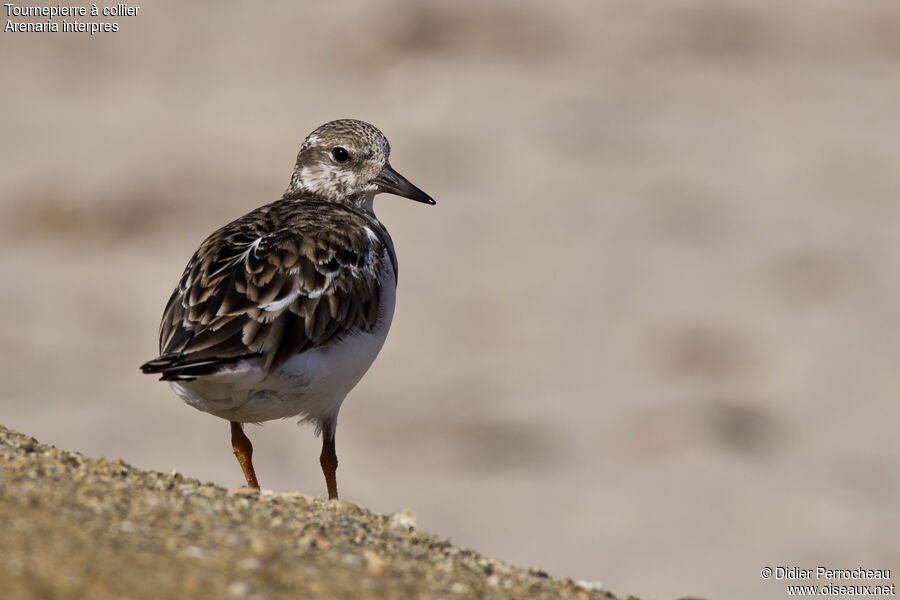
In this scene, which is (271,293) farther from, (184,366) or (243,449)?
(243,449)

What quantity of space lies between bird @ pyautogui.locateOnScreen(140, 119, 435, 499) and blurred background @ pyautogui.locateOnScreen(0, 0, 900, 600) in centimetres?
787

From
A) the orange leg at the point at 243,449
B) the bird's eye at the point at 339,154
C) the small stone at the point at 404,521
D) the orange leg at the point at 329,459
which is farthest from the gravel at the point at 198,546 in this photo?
the bird's eye at the point at 339,154

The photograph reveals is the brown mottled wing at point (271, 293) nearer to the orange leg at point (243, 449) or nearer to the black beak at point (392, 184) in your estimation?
the orange leg at point (243, 449)

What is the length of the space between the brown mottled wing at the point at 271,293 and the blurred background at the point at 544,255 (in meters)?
8.03

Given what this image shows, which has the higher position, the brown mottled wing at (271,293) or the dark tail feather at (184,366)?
the brown mottled wing at (271,293)

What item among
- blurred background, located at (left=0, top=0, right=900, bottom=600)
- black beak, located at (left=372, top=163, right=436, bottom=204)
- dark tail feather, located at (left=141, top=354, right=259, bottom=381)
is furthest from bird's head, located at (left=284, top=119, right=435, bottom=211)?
blurred background, located at (left=0, top=0, right=900, bottom=600)

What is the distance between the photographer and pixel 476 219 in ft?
72.2

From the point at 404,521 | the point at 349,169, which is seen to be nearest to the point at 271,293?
the point at 404,521

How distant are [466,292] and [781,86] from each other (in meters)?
9.62

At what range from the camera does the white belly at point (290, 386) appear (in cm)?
669

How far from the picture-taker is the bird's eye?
9.35 metres

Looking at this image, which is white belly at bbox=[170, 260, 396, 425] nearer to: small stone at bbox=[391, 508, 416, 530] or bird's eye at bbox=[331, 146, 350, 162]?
small stone at bbox=[391, 508, 416, 530]

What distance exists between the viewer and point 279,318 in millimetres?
6953

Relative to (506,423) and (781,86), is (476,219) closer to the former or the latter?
(506,423)
